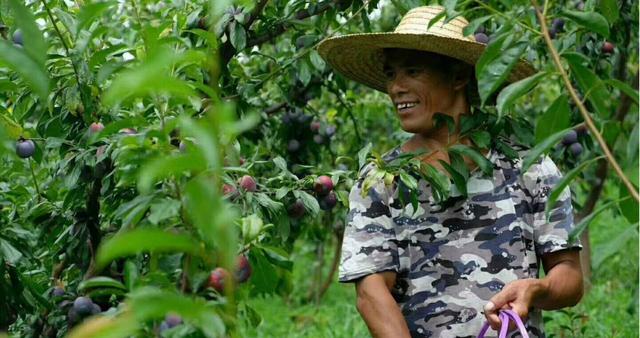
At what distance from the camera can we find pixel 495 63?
1.80 m

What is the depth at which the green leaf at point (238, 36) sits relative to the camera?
8.93 ft

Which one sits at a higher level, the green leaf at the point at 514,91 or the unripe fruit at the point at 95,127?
the green leaf at the point at 514,91

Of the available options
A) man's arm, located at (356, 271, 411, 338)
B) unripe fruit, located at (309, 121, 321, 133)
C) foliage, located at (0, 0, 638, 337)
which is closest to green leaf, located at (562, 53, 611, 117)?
foliage, located at (0, 0, 638, 337)

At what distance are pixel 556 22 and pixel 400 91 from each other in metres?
1.45

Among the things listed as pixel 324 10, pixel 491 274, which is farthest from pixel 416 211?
pixel 324 10

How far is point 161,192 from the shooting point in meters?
1.57

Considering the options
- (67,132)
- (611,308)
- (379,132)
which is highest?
(67,132)

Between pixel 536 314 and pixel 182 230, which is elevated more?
pixel 182 230

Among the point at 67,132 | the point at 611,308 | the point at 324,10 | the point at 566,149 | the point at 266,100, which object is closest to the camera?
the point at 67,132

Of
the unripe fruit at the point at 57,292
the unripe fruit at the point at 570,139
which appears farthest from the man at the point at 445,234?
the unripe fruit at the point at 570,139

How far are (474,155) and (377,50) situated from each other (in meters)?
0.48

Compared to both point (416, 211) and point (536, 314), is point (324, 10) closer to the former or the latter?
point (416, 211)

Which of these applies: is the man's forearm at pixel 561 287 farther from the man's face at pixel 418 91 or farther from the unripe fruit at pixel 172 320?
the unripe fruit at pixel 172 320

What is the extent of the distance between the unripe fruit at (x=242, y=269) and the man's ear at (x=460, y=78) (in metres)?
0.98
